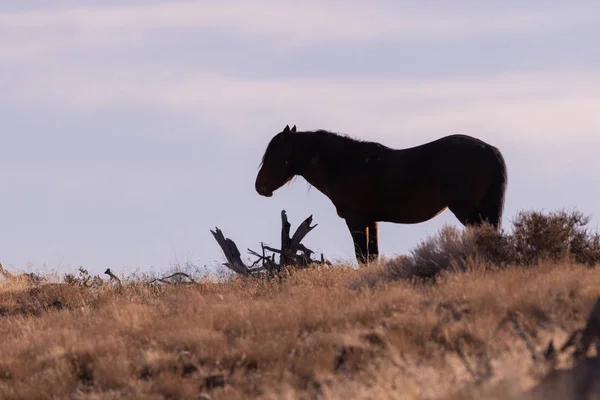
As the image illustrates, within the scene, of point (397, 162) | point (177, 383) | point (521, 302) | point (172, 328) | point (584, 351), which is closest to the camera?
point (584, 351)

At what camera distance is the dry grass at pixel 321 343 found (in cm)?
795

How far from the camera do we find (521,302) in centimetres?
986

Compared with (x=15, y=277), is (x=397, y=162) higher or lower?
higher

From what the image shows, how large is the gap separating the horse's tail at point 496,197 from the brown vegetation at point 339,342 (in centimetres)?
235

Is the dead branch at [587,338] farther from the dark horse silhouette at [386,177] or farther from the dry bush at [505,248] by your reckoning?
the dark horse silhouette at [386,177]

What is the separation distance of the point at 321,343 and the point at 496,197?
21.8 ft

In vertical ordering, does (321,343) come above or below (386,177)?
below

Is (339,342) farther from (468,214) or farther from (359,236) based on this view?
(359,236)

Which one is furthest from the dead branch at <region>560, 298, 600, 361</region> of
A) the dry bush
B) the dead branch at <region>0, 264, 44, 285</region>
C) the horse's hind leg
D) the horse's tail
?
the dead branch at <region>0, 264, 44, 285</region>

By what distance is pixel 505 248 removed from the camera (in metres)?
12.9

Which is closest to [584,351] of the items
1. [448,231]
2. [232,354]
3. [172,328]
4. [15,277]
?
[232,354]

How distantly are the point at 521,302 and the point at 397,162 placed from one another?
21.8 feet

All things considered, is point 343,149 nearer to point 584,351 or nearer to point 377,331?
point 377,331

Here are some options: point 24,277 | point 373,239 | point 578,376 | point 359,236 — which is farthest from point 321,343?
point 24,277
